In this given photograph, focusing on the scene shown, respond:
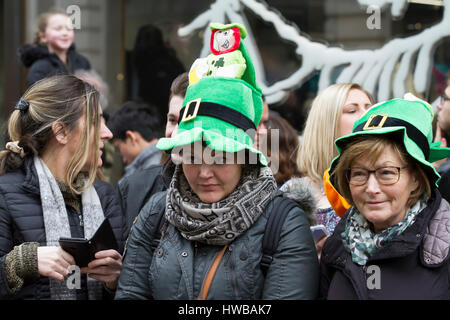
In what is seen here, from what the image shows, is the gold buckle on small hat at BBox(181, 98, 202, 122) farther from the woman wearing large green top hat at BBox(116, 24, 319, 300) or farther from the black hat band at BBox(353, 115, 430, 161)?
the black hat band at BBox(353, 115, 430, 161)

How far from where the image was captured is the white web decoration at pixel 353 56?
17.7ft

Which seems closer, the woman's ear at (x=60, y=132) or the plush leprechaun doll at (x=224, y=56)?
the plush leprechaun doll at (x=224, y=56)

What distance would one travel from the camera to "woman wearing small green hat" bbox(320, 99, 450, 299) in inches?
97.9

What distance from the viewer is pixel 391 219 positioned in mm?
A: 2650

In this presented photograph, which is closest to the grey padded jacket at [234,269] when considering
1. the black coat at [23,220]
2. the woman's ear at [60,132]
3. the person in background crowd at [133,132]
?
the black coat at [23,220]

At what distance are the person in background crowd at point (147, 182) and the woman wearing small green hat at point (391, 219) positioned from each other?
1.25m

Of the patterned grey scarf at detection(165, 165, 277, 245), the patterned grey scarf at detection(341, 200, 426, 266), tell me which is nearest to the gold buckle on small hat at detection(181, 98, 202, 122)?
the patterned grey scarf at detection(165, 165, 277, 245)

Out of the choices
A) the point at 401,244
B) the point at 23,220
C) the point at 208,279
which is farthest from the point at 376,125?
the point at 23,220

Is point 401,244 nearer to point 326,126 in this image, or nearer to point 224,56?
point 224,56

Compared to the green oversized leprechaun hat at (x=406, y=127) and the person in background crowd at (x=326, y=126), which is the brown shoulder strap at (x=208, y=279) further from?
the person in background crowd at (x=326, y=126)

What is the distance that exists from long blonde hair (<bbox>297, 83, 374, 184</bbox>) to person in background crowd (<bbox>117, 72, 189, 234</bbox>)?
782 millimetres

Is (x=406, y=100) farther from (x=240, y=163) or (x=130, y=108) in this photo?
(x=130, y=108)
